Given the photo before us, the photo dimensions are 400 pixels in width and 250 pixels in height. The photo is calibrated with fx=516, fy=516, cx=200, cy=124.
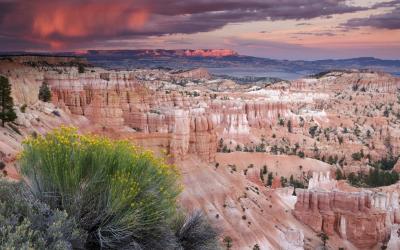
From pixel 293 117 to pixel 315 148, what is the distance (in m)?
29.3

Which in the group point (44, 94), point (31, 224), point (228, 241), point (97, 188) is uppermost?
point (97, 188)

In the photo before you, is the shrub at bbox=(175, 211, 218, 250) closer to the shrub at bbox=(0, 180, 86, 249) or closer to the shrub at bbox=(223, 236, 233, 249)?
the shrub at bbox=(0, 180, 86, 249)

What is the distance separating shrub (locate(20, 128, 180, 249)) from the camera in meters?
10.3

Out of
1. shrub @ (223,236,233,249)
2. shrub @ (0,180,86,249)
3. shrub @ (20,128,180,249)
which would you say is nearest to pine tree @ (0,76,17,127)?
shrub @ (223,236,233,249)

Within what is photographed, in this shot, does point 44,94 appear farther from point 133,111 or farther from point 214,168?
point 214,168

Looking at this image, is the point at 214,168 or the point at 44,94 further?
the point at 44,94

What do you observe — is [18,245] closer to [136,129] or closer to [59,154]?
[59,154]

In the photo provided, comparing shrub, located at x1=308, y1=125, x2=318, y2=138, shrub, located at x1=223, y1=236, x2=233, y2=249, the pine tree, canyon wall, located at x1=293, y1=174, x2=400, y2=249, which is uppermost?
the pine tree

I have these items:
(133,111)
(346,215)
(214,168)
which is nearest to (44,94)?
(133,111)

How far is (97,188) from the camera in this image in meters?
10.7

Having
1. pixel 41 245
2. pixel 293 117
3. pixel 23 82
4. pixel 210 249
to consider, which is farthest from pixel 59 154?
pixel 293 117

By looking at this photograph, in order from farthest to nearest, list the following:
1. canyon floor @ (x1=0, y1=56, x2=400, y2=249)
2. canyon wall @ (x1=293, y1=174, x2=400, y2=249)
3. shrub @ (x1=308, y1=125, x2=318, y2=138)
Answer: shrub @ (x1=308, y1=125, x2=318, y2=138) → canyon wall @ (x1=293, y1=174, x2=400, y2=249) → canyon floor @ (x1=0, y1=56, x2=400, y2=249)

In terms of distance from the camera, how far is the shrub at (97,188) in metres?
10.3

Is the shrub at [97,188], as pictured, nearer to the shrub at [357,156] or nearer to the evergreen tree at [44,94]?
the evergreen tree at [44,94]
